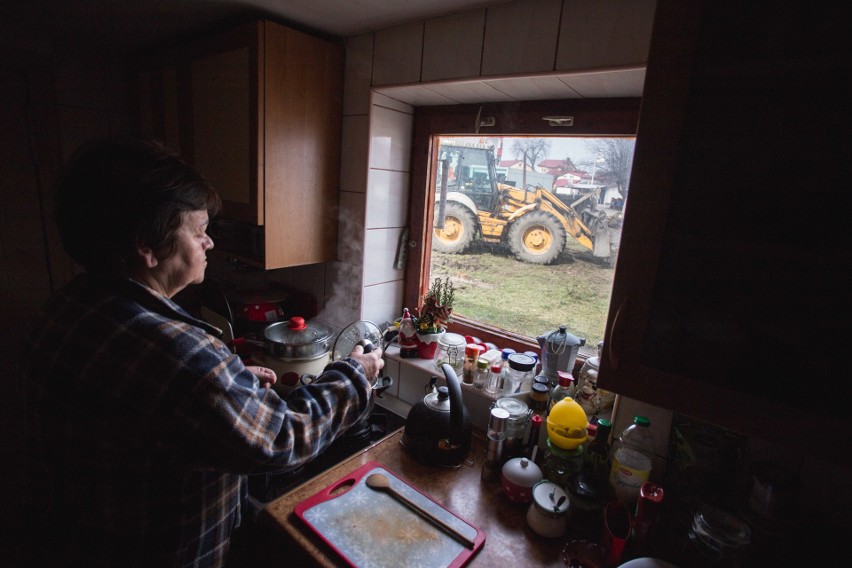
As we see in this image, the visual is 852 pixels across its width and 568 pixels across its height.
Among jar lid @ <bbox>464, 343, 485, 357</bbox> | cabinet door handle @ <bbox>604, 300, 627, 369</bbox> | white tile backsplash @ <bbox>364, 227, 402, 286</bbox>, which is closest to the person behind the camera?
cabinet door handle @ <bbox>604, 300, 627, 369</bbox>

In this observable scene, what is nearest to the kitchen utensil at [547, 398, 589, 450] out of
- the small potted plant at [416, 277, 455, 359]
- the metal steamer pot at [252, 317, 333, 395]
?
the small potted plant at [416, 277, 455, 359]

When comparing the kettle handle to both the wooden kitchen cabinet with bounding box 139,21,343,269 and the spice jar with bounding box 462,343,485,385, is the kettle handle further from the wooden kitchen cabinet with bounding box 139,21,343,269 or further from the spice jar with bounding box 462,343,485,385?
the wooden kitchen cabinet with bounding box 139,21,343,269

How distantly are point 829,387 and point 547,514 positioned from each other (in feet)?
1.83

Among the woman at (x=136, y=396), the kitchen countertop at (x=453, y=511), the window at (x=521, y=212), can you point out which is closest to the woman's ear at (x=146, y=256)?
the woman at (x=136, y=396)

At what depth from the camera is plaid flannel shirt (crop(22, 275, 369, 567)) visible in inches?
26.2

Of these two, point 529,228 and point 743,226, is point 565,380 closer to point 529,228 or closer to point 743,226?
point 529,228

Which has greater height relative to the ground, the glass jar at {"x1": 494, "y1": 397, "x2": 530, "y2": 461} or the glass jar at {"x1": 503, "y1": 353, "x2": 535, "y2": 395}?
the glass jar at {"x1": 503, "y1": 353, "x2": 535, "y2": 395}

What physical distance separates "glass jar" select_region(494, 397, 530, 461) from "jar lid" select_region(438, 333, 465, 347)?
0.97ft

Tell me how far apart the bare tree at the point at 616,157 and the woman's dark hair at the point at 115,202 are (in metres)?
1.07

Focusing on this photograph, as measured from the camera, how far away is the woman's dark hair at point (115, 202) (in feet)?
2.37

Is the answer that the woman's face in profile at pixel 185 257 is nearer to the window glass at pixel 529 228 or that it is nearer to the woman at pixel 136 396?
the woman at pixel 136 396

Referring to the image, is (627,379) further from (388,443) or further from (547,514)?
(388,443)

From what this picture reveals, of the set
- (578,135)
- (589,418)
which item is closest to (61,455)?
(589,418)

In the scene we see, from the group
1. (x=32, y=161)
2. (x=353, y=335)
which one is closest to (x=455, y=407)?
(x=353, y=335)
